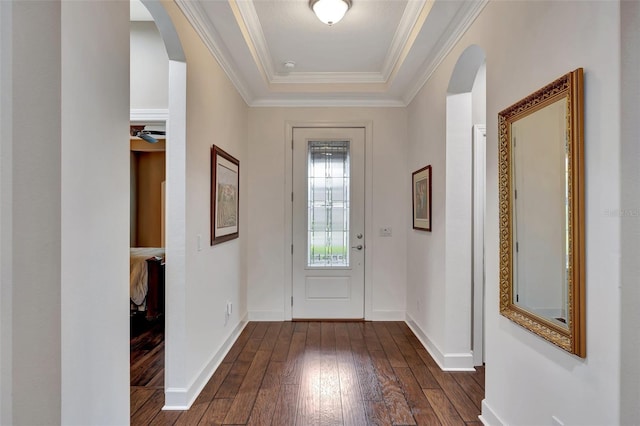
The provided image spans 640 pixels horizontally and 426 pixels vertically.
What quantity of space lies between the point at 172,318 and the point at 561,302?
2.15 m

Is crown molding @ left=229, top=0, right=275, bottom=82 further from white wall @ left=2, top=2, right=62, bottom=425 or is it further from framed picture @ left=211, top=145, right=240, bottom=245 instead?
white wall @ left=2, top=2, right=62, bottom=425

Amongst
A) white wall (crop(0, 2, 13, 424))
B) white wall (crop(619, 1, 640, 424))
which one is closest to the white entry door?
white wall (crop(619, 1, 640, 424))

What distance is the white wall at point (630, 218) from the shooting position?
1071mm

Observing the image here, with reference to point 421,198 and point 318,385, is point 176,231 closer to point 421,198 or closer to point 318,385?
point 318,385

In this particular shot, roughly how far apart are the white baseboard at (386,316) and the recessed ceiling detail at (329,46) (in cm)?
251

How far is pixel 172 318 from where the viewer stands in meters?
2.17

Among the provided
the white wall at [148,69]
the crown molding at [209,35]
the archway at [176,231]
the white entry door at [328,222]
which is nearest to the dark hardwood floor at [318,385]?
the archway at [176,231]

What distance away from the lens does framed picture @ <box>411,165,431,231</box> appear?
3.17m

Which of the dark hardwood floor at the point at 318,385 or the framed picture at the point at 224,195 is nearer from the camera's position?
the dark hardwood floor at the point at 318,385

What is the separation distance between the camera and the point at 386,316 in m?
3.96

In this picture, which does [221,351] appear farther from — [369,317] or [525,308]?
[525,308]

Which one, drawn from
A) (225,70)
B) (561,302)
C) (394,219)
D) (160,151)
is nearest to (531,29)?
(561,302)

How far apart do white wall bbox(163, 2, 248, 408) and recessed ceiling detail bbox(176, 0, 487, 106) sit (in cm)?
24

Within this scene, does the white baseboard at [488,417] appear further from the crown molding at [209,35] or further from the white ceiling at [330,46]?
the crown molding at [209,35]
